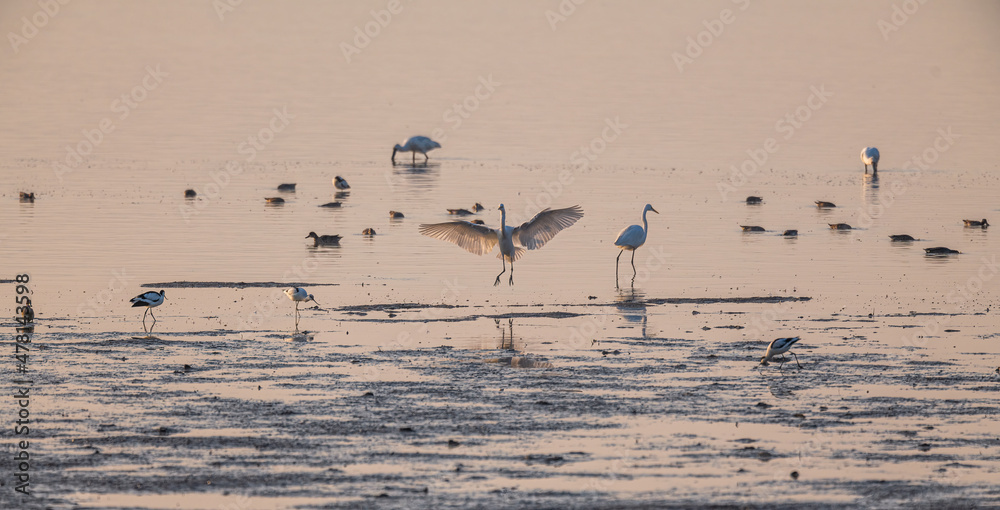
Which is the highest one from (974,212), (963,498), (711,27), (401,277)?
(711,27)

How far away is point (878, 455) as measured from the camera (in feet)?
37.3

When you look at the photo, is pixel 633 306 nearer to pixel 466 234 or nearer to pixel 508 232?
pixel 508 232

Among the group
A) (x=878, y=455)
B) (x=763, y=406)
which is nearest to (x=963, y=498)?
(x=878, y=455)

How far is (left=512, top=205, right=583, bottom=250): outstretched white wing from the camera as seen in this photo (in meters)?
22.4

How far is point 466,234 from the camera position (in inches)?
898

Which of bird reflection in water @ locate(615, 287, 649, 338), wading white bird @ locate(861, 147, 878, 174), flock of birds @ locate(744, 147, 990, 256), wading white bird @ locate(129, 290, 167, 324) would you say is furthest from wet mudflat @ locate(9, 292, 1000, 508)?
wading white bird @ locate(861, 147, 878, 174)

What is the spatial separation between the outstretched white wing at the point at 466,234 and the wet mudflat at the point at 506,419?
17.0ft

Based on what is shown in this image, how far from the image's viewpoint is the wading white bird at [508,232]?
22391mm

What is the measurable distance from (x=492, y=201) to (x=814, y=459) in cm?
2218

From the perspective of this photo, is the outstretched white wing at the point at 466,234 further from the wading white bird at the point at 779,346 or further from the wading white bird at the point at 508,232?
the wading white bird at the point at 779,346

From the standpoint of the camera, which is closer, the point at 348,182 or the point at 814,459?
the point at 814,459

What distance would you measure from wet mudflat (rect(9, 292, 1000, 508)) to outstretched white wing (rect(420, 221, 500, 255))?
5173mm

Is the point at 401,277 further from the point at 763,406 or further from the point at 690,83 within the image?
the point at 690,83

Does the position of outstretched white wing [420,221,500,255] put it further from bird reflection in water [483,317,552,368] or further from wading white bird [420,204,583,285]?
bird reflection in water [483,317,552,368]
